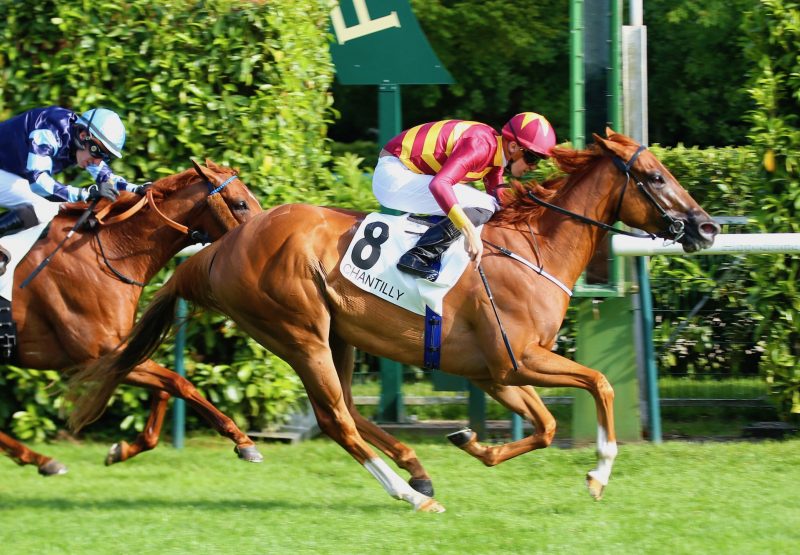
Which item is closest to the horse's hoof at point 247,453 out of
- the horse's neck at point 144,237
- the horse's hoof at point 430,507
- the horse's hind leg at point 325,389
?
the horse's hind leg at point 325,389

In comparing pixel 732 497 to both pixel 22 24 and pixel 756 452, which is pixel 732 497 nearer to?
pixel 756 452

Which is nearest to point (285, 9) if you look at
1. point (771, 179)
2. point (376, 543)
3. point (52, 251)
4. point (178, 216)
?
point (178, 216)

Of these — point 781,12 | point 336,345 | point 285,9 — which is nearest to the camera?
point 336,345

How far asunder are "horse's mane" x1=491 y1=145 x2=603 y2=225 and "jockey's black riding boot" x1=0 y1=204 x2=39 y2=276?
258 centimetres

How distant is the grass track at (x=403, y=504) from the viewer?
4.98m

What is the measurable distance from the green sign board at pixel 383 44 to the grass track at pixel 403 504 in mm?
2495

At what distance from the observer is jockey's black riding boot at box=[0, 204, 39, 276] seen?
6.26 m

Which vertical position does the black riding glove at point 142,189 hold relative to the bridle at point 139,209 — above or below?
above

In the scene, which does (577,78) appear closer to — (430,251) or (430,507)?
(430,251)

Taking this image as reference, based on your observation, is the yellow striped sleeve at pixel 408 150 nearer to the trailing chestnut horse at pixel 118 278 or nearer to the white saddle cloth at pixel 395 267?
the white saddle cloth at pixel 395 267

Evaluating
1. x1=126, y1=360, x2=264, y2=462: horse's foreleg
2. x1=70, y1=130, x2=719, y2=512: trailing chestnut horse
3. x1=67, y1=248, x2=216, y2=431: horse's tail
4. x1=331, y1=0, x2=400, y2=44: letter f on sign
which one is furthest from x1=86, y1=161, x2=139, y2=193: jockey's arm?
x1=331, y1=0, x2=400, y2=44: letter f on sign

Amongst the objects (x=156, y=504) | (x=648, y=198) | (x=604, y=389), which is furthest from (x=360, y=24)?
(x=156, y=504)

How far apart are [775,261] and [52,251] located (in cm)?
428

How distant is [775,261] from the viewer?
22.6 feet
